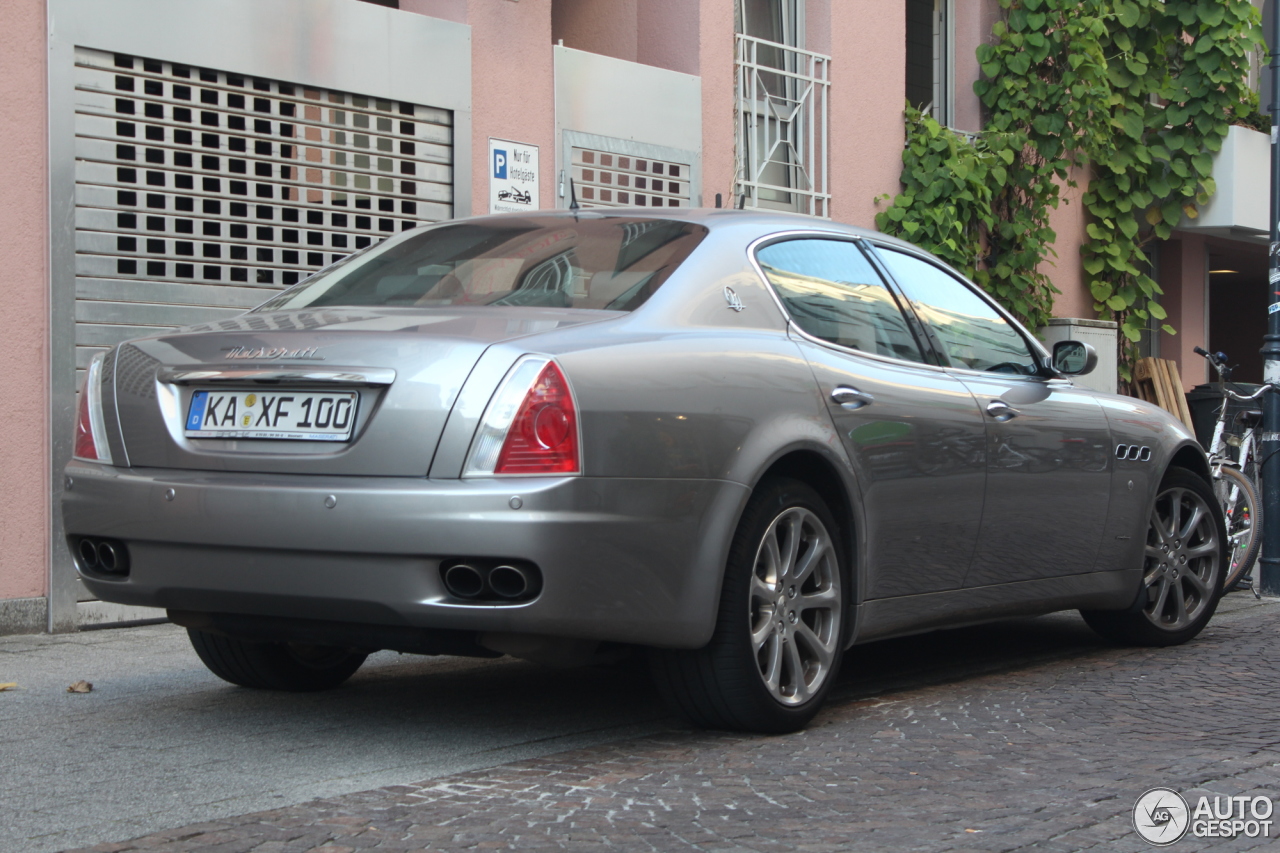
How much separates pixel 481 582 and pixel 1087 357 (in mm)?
3303

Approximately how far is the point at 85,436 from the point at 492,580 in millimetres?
1427

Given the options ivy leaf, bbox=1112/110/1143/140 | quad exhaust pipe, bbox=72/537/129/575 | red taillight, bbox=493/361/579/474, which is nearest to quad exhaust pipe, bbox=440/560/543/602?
red taillight, bbox=493/361/579/474

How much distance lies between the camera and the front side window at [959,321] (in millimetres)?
5918

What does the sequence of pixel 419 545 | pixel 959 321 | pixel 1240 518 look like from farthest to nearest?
1. pixel 1240 518
2. pixel 959 321
3. pixel 419 545

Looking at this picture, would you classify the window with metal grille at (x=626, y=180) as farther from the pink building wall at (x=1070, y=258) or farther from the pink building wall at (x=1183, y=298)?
the pink building wall at (x=1183, y=298)

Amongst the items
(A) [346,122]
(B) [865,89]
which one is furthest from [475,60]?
(B) [865,89]

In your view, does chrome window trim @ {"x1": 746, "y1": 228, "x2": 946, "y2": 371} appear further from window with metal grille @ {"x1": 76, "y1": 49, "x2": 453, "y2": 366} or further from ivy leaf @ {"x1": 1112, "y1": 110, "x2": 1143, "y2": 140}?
ivy leaf @ {"x1": 1112, "y1": 110, "x2": 1143, "y2": 140}

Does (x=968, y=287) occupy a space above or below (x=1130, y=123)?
below

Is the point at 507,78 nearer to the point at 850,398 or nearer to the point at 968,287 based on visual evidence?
the point at 968,287

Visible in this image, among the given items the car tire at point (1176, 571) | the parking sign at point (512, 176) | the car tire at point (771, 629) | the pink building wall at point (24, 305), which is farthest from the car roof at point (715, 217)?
the parking sign at point (512, 176)

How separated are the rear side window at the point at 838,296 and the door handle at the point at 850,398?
21 centimetres

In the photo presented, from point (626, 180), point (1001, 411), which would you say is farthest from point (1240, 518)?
point (626, 180)

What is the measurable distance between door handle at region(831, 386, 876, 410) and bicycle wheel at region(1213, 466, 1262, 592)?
16.2ft

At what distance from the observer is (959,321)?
6.12m
